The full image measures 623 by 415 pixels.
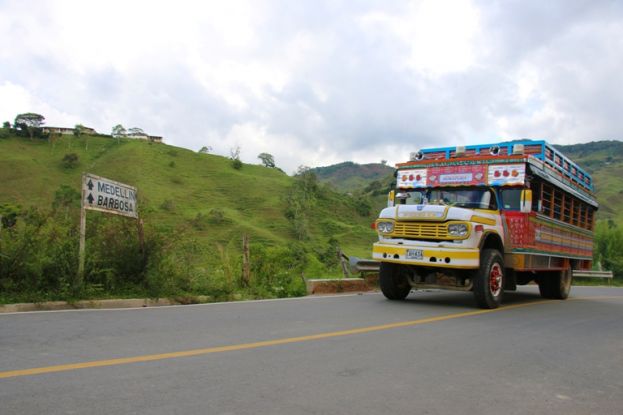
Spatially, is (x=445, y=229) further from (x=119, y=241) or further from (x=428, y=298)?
(x=119, y=241)

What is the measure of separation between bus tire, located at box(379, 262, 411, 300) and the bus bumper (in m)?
0.77

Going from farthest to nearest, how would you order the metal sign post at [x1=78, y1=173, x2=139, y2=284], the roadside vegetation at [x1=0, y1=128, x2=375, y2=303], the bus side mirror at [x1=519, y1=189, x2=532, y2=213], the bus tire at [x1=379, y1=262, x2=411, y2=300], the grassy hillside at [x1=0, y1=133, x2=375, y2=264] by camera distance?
1. the grassy hillside at [x1=0, y1=133, x2=375, y2=264]
2. the bus tire at [x1=379, y1=262, x2=411, y2=300]
3. the bus side mirror at [x1=519, y1=189, x2=532, y2=213]
4. the metal sign post at [x1=78, y1=173, x2=139, y2=284]
5. the roadside vegetation at [x1=0, y1=128, x2=375, y2=303]

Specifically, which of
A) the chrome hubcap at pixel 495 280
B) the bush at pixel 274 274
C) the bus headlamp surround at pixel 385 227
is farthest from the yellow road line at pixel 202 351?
the bush at pixel 274 274

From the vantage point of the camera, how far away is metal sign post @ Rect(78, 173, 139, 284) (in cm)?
968

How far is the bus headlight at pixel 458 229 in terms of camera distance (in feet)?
31.4

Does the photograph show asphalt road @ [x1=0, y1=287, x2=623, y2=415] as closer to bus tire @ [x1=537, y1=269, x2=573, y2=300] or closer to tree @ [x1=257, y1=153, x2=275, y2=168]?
bus tire @ [x1=537, y1=269, x2=573, y2=300]

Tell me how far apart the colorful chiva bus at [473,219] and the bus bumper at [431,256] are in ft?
0.06

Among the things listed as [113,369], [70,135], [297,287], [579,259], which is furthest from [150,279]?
[70,135]

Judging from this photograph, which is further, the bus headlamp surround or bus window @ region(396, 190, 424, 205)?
bus window @ region(396, 190, 424, 205)

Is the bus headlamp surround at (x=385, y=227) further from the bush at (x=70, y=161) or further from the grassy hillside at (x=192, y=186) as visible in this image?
the bush at (x=70, y=161)

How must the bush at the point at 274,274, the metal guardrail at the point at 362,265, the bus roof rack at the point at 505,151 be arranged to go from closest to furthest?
the bus roof rack at the point at 505,151
the bush at the point at 274,274
the metal guardrail at the point at 362,265

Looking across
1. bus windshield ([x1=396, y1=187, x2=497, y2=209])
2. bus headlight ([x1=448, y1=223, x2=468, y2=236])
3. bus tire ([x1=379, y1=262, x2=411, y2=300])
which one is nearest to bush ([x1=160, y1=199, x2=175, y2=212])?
bus tire ([x1=379, y1=262, x2=411, y2=300])

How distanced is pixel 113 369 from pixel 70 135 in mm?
106993

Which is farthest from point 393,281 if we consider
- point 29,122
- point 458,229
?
point 29,122
